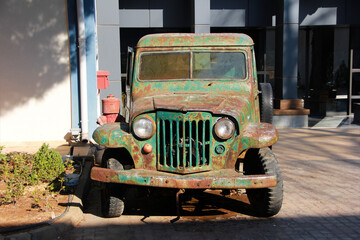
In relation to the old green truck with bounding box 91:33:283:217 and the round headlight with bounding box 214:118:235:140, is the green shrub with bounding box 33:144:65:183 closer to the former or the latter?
the old green truck with bounding box 91:33:283:217

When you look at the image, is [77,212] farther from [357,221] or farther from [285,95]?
[285,95]

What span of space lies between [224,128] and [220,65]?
147 centimetres

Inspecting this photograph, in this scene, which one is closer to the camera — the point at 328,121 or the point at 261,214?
the point at 261,214

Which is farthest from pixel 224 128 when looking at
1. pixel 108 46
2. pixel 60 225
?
pixel 108 46

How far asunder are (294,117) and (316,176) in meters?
6.04

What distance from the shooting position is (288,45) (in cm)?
1385

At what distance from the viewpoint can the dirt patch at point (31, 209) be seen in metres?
5.46

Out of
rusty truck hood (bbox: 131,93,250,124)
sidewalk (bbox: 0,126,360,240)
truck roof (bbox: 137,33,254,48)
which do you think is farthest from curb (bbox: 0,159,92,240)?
truck roof (bbox: 137,33,254,48)

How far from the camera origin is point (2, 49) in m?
10.3

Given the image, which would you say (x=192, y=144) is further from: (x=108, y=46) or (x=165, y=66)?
(x=108, y=46)

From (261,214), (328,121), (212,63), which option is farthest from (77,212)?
(328,121)

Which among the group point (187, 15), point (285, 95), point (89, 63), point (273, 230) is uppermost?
point (187, 15)

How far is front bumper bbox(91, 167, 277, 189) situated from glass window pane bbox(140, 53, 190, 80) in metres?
1.77

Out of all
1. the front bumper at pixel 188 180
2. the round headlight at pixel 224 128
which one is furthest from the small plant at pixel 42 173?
the round headlight at pixel 224 128
